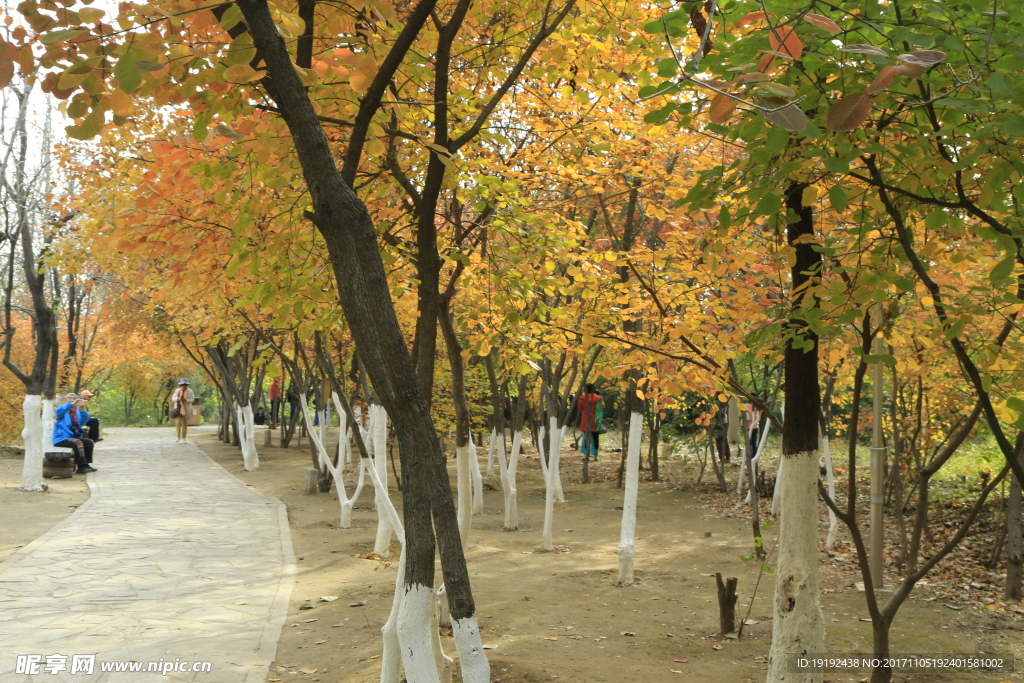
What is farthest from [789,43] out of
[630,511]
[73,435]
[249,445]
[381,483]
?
[249,445]

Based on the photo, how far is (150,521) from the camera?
10.8 metres

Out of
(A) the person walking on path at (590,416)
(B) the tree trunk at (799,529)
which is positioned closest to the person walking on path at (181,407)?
(A) the person walking on path at (590,416)

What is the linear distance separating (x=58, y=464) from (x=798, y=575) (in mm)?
14897

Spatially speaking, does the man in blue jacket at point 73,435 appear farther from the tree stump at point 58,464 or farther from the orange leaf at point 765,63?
the orange leaf at point 765,63

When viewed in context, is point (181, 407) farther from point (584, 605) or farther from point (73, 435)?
point (584, 605)

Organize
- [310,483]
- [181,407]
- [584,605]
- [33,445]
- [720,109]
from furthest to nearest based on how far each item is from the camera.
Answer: [181,407] → [310,483] → [33,445] → [584,605] → [720,109]

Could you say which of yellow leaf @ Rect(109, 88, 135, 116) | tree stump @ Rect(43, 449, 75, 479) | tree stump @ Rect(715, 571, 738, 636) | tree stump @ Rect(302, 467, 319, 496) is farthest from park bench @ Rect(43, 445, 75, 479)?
yellow leaf @ Rect(109, 88, 135, 116)

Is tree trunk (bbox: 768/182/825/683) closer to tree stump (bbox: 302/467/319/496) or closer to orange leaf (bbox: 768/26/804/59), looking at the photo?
orange leaf (bbox: 768/26/804/59)

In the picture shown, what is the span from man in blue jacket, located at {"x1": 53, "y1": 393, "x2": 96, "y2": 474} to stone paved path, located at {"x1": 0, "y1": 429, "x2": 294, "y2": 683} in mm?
2814

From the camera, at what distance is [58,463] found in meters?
15.0

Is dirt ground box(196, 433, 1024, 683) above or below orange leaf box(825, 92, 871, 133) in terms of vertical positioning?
below

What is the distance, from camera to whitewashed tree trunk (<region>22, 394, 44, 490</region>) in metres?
12.6

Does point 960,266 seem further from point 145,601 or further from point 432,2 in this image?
point 145,601

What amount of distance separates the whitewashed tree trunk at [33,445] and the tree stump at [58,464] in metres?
2.18
